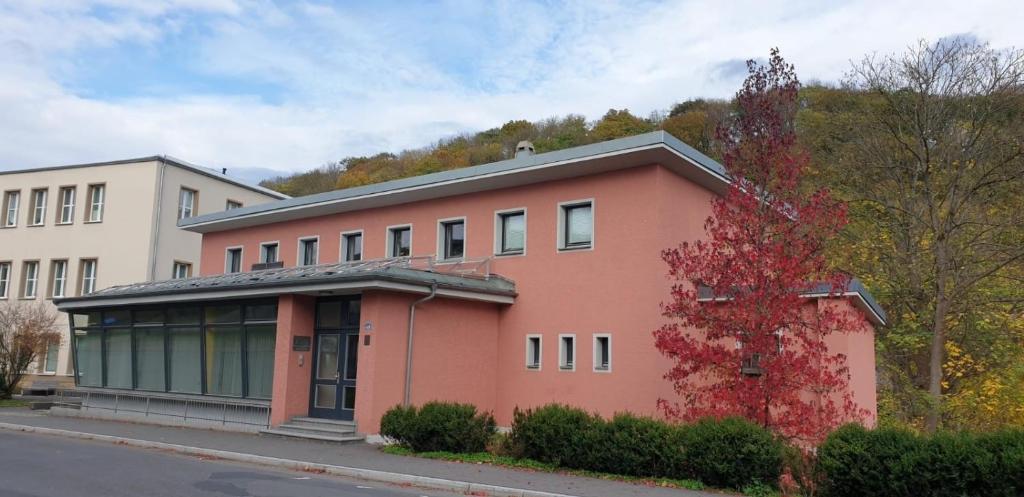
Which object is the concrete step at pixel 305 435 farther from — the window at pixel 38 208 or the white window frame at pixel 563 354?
the window at pixel 38 208

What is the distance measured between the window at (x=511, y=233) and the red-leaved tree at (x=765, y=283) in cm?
Answer: 636

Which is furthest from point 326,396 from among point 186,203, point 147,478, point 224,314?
point 186,203

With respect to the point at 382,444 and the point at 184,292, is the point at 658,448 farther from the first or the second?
the point at 184,292

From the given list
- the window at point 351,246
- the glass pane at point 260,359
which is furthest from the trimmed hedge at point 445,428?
the window at point 351,246

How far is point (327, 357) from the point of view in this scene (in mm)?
19219

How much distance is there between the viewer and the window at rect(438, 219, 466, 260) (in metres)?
21.3

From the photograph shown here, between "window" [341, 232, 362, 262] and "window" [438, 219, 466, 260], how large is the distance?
3062mm

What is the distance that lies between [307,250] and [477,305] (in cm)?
764

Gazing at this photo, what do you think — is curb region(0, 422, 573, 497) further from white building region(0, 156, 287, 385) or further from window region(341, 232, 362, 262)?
white building region(0, 156, 287, 385)

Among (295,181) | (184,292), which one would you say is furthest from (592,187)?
(295,181)

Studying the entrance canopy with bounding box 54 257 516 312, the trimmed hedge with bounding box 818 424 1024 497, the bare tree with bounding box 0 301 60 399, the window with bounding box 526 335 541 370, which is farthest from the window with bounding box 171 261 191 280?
the trimmed hedge with bounding box 818 424 1024 497

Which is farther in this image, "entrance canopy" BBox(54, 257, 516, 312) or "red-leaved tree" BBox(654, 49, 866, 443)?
"entrance canopy" BBox(54, 257, 516, 312)

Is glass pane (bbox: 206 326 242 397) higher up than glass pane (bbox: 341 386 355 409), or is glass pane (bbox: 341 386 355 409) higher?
glass pane (bbox: 206 326 242 397)

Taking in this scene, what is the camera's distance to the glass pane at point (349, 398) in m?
18.5
